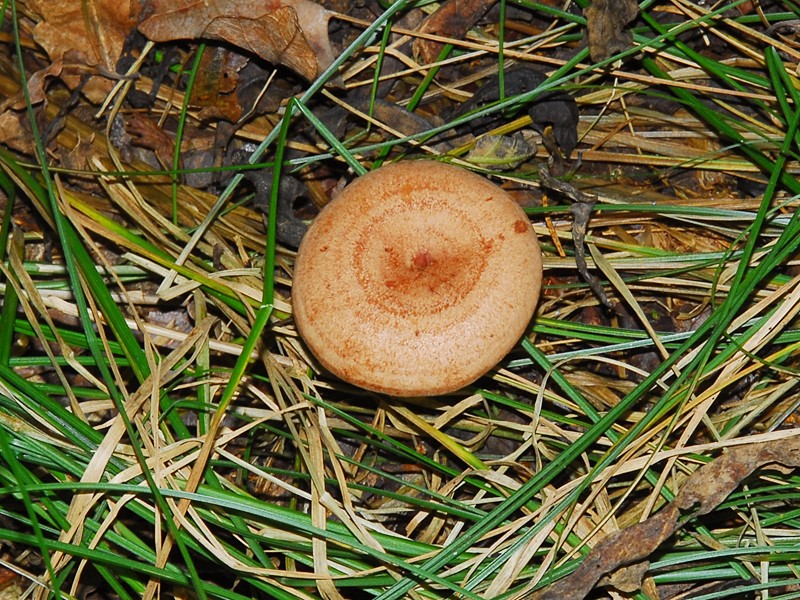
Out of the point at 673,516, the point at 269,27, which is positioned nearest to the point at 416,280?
the point at 673,516

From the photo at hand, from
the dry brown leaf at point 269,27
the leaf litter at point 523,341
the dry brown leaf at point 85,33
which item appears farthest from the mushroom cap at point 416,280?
the dry brown leaf at point 85,33

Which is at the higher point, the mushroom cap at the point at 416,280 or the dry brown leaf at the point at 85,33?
the dry brown leaf at the point at 85,33

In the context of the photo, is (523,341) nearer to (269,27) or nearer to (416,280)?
(416,280)

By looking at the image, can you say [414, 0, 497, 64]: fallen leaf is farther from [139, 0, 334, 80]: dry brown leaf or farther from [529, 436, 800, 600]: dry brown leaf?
[529, 436, 800, 600]: dry brown leaf

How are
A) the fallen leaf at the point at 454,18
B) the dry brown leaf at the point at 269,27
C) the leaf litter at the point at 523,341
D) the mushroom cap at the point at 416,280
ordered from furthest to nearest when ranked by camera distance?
the fallen leaf at the point at 454,18 → the dry brown leaf at the point at 269,27 → the leaf litter at the point at 523,341 → the mushroom cap at the point at 416,280

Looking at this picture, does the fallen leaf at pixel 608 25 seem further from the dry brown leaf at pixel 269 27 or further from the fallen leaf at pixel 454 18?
the dry brown leaf at pixel 269 27

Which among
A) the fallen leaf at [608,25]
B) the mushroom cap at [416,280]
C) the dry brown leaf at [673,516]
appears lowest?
the dry brown leaf at [673,516]
